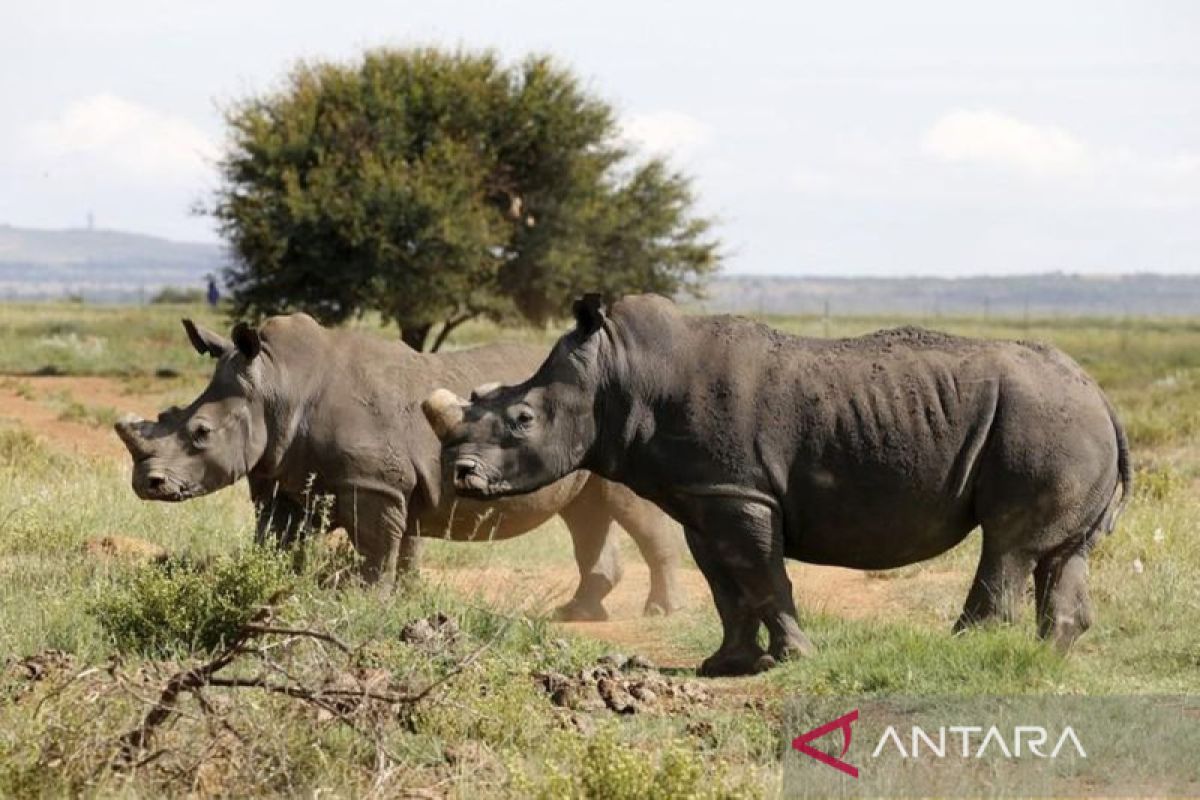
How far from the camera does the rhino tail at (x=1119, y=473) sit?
10438 millimetres

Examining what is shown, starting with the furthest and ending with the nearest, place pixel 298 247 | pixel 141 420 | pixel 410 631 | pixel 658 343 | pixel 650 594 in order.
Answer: pixel 298 247
pixel 650 594
pixel 141 420
pixel 658 343
pixel 410 631

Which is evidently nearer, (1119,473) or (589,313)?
(589,313)

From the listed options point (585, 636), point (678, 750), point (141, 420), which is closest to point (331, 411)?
point (141, 420)

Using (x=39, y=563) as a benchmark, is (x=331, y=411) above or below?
above

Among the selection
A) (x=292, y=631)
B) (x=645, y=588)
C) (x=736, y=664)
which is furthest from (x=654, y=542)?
(x=292, y=631)

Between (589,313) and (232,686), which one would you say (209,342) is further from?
(232,686)

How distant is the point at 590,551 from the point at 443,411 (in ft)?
11.6

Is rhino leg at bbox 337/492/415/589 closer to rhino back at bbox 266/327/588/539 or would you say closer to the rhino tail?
rhino back at bbox 266/327/588/539

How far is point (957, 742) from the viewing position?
27.5 feet

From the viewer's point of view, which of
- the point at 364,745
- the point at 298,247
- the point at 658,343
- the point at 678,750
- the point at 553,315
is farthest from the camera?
the point at 553,315

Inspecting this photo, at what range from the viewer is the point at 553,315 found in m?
44.5

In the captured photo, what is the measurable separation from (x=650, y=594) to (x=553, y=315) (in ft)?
101

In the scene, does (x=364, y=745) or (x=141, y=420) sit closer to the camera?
(x=364, y=745)

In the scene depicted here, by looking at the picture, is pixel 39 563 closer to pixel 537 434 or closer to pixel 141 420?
pixel 141 420
